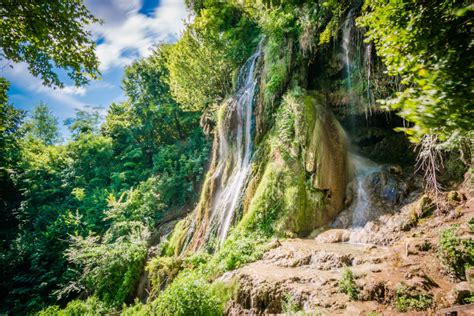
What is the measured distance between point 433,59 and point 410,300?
11.2 ft

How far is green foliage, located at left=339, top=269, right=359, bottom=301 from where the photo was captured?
4059 mm

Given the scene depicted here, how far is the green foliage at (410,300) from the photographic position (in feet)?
11.7

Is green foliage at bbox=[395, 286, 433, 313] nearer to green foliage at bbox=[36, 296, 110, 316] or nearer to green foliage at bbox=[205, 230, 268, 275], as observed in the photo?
green foliage at bbox=[205, 230, 268, 275]

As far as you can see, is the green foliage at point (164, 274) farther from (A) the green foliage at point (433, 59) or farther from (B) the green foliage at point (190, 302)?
(A) the green foliage at point (433, 59)

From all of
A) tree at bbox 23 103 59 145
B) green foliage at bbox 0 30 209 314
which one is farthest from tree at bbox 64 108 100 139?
tree at bbox 23 103 59 145

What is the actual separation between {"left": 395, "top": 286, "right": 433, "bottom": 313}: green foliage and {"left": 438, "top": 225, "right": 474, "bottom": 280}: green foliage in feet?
3.35

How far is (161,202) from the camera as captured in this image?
15844 mm

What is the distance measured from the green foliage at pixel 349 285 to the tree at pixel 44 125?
41011 millimetres

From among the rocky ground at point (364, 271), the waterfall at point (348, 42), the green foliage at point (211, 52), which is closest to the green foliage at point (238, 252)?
the rocky ground at point (364, 271)

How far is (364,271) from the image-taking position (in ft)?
14.6

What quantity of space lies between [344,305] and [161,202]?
13685mm

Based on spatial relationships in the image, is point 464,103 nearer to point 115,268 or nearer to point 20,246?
point 115,268

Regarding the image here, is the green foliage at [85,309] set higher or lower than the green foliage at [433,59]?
lower

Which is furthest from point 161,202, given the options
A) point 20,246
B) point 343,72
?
point 343,72
